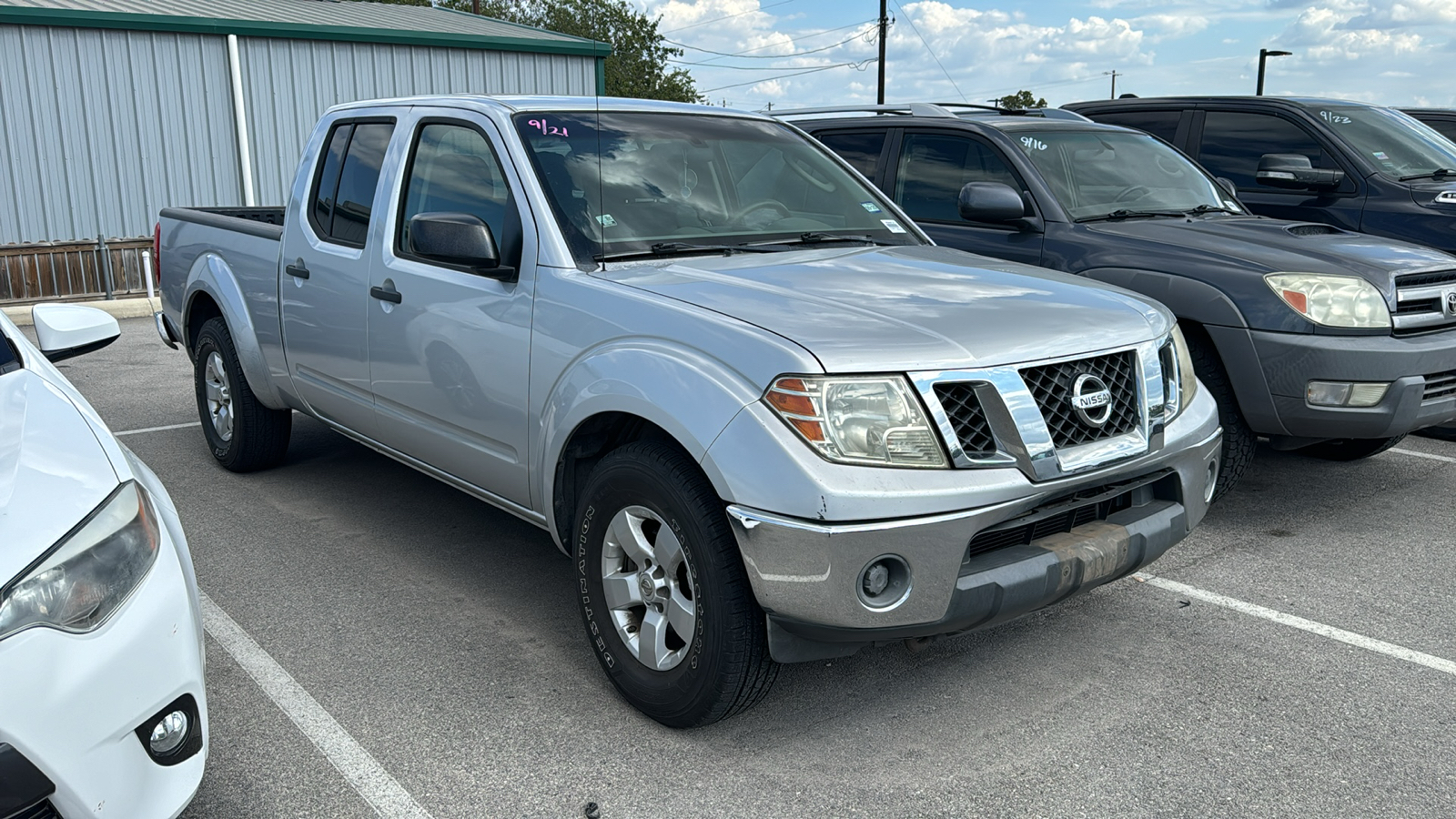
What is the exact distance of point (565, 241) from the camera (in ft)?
12.0

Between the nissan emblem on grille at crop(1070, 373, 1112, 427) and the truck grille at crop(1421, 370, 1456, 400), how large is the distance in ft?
8.70

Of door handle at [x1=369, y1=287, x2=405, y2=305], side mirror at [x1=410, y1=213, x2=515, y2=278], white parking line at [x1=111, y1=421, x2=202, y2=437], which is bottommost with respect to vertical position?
white parking line at [x1=111, y1=421, x2=202, y2=437]

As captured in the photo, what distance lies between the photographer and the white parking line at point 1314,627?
375 cm

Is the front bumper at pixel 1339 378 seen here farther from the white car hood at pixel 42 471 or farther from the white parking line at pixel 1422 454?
the white car hood at pixel 42 471

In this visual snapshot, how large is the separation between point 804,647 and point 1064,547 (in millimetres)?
763

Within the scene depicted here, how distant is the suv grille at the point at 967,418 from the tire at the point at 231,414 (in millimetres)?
3940

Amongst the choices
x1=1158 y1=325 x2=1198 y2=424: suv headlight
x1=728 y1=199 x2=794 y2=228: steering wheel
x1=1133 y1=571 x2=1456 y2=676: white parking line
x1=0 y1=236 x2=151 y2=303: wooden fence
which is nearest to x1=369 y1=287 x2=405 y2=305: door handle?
x1=728 y1=199 x2=794 y2=228: steering wheel

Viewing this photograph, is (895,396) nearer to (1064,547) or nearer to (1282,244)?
(1064,547)

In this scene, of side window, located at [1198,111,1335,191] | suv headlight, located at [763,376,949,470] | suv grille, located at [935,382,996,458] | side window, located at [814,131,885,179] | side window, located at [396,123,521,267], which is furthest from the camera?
side window, located at [1198,111,1335,191]

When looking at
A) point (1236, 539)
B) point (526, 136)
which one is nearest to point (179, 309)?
point (526, 136)

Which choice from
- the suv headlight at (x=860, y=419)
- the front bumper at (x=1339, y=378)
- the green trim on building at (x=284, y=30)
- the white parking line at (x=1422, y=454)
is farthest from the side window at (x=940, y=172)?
the green trim on building at (x=284, y=30)

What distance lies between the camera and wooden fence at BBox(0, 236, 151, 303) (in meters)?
12.9

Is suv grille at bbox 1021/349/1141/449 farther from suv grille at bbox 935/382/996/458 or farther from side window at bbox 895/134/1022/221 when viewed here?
side window at bbox 895/134/1022/221

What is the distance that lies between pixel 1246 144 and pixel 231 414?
21.3ft
